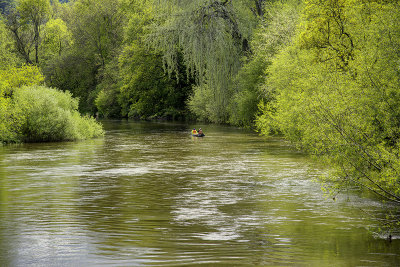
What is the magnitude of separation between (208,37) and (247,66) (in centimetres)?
610

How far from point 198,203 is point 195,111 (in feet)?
143

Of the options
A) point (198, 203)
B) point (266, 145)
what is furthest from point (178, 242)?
point (266, 145)

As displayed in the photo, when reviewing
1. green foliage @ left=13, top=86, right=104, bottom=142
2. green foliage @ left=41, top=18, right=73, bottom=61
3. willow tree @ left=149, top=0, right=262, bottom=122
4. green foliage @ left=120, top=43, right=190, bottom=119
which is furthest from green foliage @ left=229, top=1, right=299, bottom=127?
green foliage @ left=41, top=18, right=73, bottom=61

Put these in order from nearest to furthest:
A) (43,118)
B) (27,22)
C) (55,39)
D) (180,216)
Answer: (180,216)
(43,118)
(27,22)
(55,39)

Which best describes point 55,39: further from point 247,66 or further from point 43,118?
point 247,66

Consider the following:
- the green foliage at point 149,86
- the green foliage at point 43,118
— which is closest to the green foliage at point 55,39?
the green foliage at point 149,86

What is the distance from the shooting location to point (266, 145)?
31578mm

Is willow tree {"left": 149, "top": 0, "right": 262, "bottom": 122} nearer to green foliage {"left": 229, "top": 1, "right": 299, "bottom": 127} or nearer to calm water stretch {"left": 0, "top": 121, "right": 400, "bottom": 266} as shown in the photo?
green foliage {"left": 229, "top": 1, "right": 299, "bottom": 127}

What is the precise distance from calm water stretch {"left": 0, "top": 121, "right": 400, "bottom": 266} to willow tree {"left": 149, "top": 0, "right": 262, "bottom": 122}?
32.2 feet

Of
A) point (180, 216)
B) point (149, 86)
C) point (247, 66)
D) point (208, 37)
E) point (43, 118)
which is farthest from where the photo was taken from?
point (149, 86)

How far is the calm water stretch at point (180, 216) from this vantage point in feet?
31.8

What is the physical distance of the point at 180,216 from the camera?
1300 cm

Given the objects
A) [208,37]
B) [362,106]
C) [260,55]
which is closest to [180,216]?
[362,106]

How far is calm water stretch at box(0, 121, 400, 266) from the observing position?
382 inches
